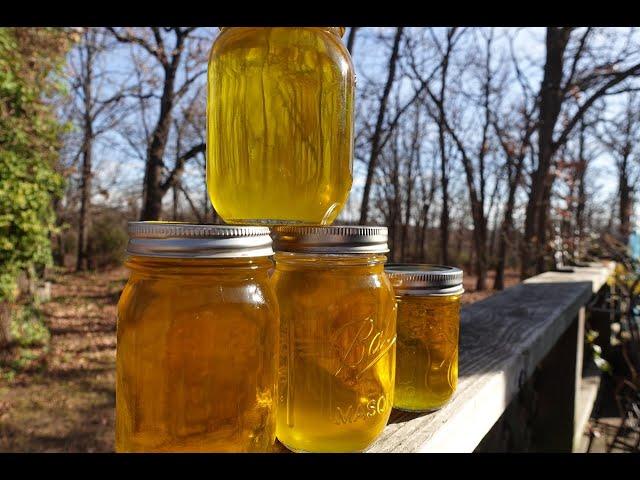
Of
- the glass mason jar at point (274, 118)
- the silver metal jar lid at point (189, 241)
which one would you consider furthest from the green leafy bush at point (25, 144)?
the silver metal jar lid at point (189, 241)

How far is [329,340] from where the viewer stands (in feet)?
2.35

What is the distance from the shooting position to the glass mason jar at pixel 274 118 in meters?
0.80

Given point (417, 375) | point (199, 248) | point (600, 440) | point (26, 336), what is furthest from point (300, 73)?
point (26, 336)

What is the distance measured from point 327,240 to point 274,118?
0.23 meters

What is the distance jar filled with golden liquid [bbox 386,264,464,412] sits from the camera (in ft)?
3.12

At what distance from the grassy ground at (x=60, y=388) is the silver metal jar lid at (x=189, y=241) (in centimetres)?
485

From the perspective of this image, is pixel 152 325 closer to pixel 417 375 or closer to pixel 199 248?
pixel 199 248

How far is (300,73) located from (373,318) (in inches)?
16.6

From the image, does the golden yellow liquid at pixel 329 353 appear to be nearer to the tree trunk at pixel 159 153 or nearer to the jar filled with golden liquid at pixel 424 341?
the jar filled with golden liquid at pixel 424 341

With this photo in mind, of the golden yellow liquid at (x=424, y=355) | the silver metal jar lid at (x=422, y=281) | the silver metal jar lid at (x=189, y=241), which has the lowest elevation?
the golden yellow liquid at (x=424, y=355)

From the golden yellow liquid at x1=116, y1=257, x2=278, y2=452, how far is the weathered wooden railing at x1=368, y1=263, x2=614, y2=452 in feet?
0.90

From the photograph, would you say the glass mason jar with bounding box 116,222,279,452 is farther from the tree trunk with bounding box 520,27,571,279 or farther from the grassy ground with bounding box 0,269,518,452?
the tree trunk with bounding box 520,27,571,279

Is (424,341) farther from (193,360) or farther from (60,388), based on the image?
(60,388)
